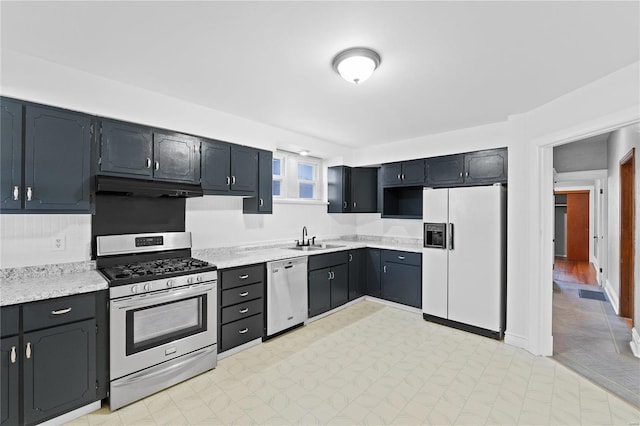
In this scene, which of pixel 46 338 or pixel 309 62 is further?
pixel 309 62

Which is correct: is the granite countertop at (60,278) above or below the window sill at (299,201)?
below

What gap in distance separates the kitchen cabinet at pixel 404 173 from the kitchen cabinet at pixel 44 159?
12.3 ft

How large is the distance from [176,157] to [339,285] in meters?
2.74

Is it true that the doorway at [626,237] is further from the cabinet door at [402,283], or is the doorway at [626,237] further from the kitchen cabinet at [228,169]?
the kitchen cabinet at [228,169]

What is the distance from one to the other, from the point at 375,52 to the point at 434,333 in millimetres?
3198

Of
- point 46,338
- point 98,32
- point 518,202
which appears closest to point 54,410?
point 46,338

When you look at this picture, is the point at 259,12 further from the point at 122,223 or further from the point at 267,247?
the point at 267,247

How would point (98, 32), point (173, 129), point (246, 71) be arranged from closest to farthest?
point (98, 32)
point (246, 71)
point (173, 129)

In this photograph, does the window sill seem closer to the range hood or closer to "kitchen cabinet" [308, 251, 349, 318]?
"kitchen cabinet" [308, 251, 349, 318]

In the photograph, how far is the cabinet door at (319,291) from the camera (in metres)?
4.00

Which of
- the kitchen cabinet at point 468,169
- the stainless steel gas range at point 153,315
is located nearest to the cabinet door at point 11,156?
the stainless steel gas range at point 153,315

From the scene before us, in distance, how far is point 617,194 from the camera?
4.60 metres

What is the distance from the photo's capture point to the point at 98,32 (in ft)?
6.42

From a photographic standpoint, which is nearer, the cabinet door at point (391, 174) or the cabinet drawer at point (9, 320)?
the cabinet drawer at point (9, 320)
